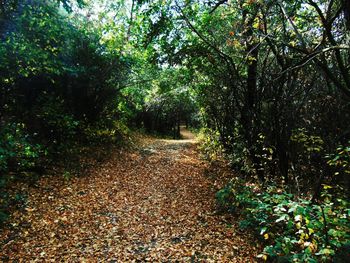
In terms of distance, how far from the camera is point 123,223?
5367 millimetres

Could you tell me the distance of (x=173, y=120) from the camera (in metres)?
28.6

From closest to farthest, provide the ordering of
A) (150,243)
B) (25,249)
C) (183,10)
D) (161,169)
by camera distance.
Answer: (25,249) < (150,243) < (183,10) < (161,169)

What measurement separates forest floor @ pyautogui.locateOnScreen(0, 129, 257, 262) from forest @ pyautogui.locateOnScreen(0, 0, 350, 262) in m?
0.03

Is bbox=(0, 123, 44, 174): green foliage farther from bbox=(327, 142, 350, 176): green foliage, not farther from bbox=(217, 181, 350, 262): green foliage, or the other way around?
bbox=(327, 142, 350, 176): green foliage

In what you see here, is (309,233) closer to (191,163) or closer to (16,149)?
(16,149)

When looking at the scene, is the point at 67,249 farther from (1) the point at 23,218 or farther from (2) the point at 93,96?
(2) the point at 93,96

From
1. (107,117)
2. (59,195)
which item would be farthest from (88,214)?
(107,117)

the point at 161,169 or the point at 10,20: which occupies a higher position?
the point at 10,20

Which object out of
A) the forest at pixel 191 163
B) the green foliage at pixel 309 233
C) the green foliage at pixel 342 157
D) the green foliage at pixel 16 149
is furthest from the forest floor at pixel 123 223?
the green foliage at pixel 342 157

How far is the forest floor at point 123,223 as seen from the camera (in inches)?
170

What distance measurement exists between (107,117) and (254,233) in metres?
9.78

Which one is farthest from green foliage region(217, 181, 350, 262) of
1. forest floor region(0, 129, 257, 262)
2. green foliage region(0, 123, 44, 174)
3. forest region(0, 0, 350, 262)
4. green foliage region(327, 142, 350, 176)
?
green foliage region(0, 123, 44, 174)

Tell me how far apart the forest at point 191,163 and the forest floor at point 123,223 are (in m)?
0.03

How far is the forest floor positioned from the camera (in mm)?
4312
